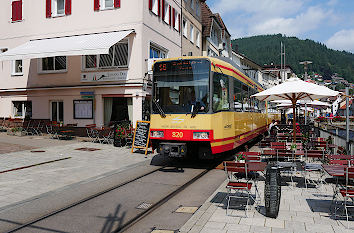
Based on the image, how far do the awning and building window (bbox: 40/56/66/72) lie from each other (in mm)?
1273

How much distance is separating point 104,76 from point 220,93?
995cm

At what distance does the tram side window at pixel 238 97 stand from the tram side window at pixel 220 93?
104 centimetres

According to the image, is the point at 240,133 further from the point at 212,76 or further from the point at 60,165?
the point at 60,165

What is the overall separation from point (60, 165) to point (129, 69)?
8.43m

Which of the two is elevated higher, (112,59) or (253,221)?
(112,59)

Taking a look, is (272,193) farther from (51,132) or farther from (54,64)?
(54,64)

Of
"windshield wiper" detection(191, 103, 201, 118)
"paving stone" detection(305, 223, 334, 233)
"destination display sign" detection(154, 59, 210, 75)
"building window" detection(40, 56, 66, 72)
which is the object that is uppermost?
"building window" detection(40, 56, 66, 72)

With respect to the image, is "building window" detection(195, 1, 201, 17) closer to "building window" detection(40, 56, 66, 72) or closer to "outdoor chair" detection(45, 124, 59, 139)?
"building window" detection(40, 56, 66, 72)

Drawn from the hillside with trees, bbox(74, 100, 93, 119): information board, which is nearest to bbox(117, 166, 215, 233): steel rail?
bbox(74, 100, 93, 119): information board

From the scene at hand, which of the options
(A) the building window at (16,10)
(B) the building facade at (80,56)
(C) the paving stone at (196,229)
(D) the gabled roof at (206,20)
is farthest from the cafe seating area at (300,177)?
(D) the gabled roof at (206,20)

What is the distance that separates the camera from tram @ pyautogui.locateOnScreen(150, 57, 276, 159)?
31.5ft

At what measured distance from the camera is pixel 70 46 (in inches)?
658

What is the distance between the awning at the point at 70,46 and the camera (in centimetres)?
1553

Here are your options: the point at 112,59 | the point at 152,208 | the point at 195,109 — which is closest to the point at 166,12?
the point at 112,59
